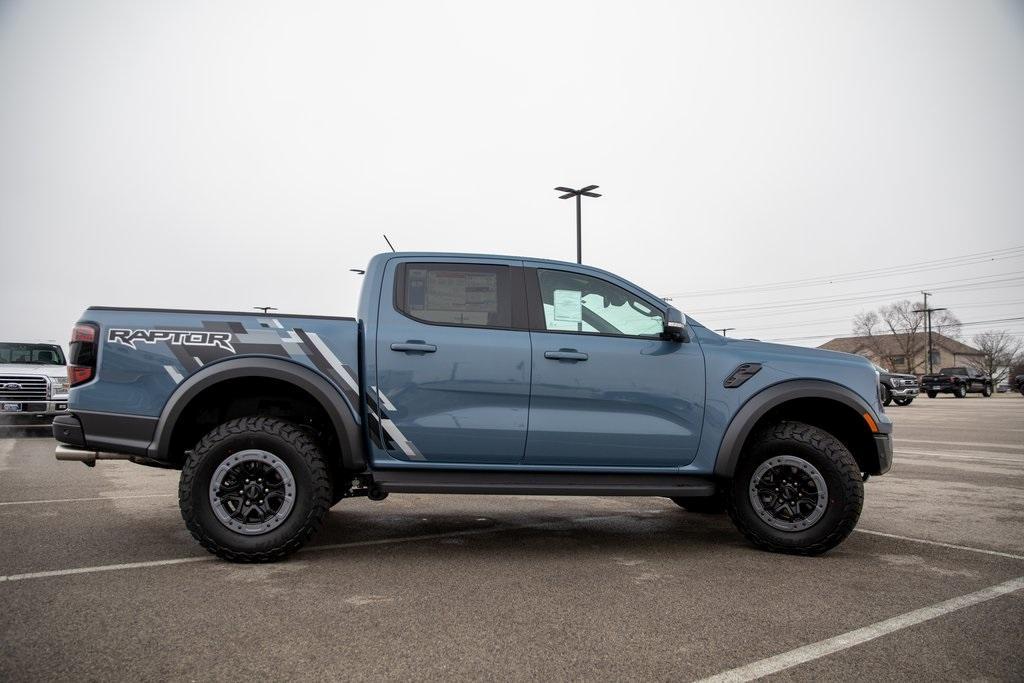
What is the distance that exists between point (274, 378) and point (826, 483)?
145 inches

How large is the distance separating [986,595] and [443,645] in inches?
117

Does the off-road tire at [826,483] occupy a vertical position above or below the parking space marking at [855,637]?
above

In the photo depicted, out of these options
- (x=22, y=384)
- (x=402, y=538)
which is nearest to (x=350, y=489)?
(x=402, y=538)

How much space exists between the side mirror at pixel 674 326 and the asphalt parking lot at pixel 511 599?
1.46 metres

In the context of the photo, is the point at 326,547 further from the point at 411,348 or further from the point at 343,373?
the point at 411,348

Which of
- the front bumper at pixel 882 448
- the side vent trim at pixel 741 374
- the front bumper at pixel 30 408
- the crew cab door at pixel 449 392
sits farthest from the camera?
the front bumper at pixel 30 408

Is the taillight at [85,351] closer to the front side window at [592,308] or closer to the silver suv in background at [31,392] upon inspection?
the front side window at [592,308]

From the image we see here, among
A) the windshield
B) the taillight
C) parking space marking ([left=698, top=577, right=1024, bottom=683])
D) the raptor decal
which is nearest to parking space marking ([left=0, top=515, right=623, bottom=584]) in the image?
the taillight

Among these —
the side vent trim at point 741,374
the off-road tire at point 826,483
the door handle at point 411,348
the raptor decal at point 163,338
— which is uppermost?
the raptor decal at point 163,338

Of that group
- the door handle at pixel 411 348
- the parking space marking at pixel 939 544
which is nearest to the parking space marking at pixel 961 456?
the parking space marking at pixel 939 544

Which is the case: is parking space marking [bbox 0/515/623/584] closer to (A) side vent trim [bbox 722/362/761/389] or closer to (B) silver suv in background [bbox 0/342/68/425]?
(A) side vent trim [bbox 722/362/761/389]

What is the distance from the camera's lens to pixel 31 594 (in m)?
3.79

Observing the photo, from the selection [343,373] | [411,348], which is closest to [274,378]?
[343,373]

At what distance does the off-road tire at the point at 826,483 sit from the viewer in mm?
4809
